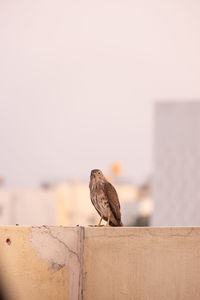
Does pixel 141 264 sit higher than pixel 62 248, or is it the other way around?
pixel 62 248

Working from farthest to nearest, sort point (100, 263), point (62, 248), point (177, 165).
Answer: point (177, 165) < point (62, 248) < point (100, 263)

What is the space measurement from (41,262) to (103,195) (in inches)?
42.8

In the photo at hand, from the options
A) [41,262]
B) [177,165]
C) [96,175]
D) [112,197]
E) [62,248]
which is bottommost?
[41,262]

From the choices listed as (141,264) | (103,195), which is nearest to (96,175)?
(103,195)

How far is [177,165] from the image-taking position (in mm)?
28938

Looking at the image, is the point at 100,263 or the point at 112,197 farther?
the point at 112,197

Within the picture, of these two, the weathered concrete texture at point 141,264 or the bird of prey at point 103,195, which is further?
the bird of prey at point 103,195

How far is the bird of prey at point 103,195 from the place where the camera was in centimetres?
880

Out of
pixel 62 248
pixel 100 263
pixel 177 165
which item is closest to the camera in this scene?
pixel 100 263

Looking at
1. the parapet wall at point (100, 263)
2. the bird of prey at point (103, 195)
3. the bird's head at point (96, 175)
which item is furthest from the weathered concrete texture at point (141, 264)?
the bird's head at point (96, 175)

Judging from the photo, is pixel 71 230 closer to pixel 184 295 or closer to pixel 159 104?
pixel 184 295

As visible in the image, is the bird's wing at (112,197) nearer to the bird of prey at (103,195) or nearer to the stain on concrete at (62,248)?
the bird of prey at (103,195)

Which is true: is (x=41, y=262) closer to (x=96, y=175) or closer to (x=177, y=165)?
(x=96, y=175)

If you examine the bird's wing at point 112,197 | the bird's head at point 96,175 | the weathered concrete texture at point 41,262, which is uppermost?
the bird's head at point 96,175
